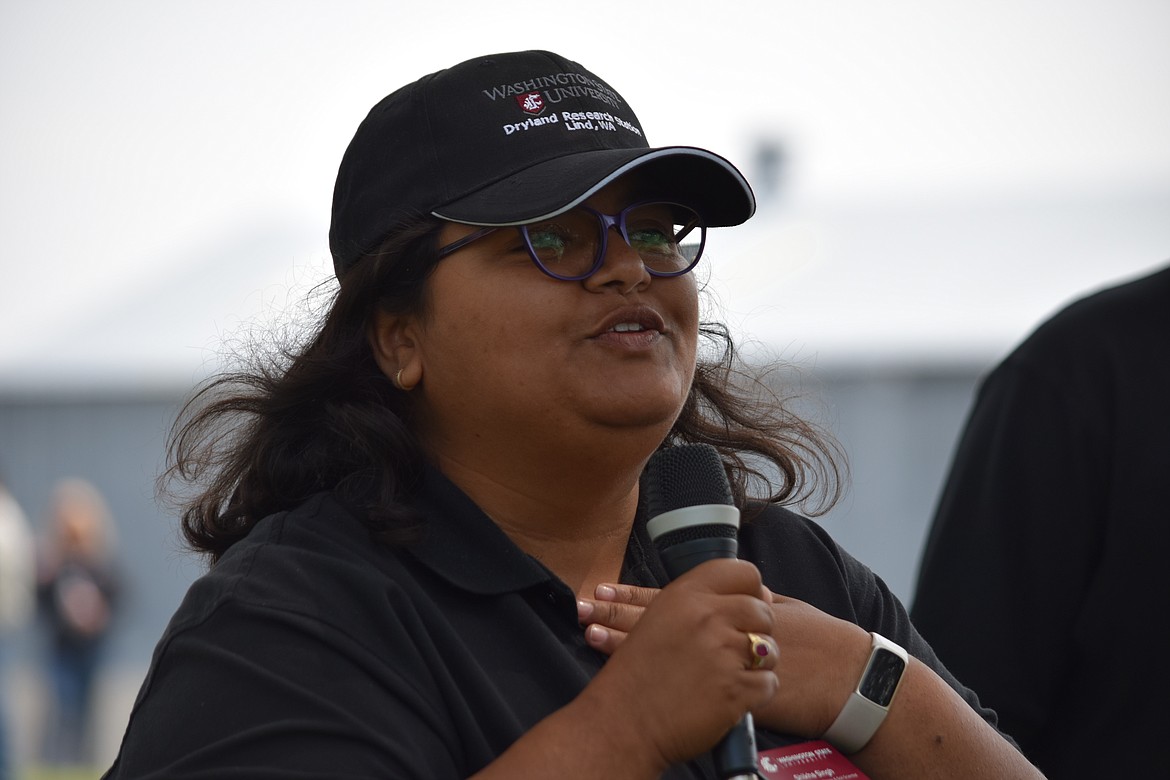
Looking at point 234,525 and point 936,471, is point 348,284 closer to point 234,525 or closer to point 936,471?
point 234,525

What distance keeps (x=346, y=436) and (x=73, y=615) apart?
881 centimetres

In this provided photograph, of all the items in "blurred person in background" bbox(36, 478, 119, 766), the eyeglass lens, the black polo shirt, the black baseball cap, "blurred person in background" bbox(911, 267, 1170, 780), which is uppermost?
the black baseball cap

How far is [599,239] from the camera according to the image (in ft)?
7.11

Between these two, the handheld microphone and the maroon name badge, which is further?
the maroon name badge

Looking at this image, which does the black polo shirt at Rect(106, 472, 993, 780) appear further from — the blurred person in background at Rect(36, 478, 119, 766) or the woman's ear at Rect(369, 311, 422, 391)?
the blurred person in background at Rect(36, 478, 119, 766)

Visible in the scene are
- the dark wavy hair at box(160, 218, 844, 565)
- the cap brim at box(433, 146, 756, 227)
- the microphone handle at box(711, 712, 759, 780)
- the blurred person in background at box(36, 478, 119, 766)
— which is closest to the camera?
the microphone handle at box(711, 712, 759, 780)

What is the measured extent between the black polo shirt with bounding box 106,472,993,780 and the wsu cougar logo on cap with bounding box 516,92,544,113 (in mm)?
640

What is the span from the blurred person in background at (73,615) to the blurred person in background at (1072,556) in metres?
8.67

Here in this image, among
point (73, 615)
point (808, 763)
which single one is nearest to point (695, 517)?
point (808, 763)

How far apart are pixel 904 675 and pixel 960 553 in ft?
2.76

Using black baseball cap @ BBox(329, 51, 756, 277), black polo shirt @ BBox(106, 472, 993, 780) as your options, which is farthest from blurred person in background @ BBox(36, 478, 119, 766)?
black polo shirt @ BBox(106, 472, 993, 780)

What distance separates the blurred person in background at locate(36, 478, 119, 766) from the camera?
1018cm

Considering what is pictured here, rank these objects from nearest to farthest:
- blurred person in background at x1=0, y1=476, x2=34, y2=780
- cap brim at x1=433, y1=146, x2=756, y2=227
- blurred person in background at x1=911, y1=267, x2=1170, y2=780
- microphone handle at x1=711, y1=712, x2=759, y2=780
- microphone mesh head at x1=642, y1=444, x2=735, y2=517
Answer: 1. microphone handle at x1=711, y1=712, x2=759, y2=780
2. microphone mesh head at x1=642, y1=444, x2=735, y2=517
3. cap brim at x1=433, y1=146, x2=756, y2=227
4. blurred person in background at x1=911, y1=267, x2=1170, y2=780
5. blurred person in background at x1=0, y1=476, x2=34, y2=780

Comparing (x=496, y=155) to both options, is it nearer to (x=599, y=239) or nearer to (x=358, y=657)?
(x=599, y=239)
